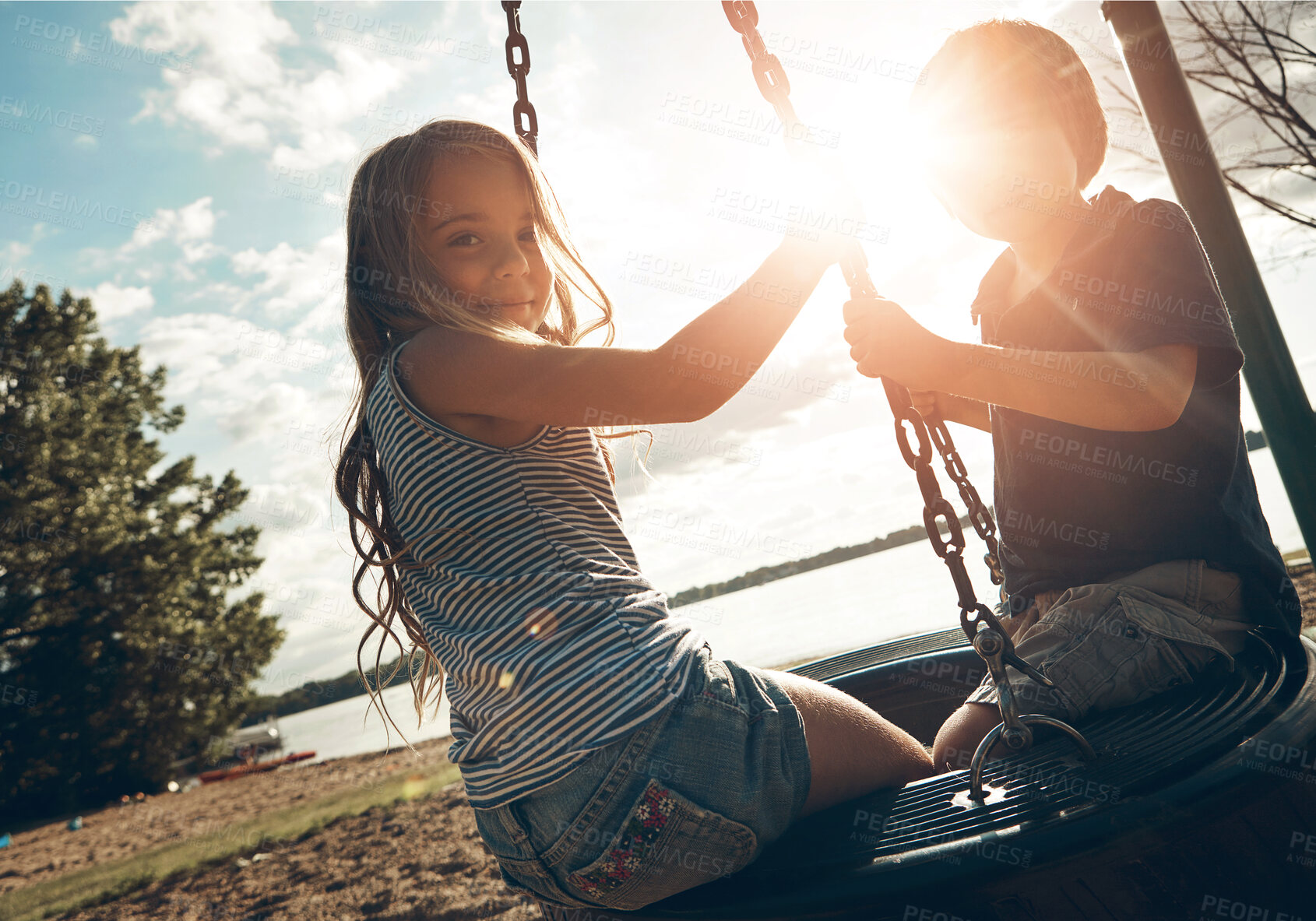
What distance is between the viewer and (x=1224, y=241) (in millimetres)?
2900

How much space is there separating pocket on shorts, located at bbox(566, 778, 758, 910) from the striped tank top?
111 mm

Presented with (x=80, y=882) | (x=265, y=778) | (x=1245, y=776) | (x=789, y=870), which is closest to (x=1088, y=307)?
(x=1245, y=776)

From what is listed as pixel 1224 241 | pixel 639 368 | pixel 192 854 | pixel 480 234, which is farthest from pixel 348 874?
pixel 1224 241

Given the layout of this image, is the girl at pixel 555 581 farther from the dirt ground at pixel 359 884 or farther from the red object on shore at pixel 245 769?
the red object on shore at pixel 245 769

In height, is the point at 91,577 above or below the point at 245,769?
above

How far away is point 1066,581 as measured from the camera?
5.40ft

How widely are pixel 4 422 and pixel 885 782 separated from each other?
15978mm

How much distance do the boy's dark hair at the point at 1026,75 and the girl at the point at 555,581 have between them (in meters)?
0.77

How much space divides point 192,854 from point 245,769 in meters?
13.2

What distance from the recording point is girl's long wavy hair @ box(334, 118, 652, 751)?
149 cm

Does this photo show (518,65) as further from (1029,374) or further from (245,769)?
(245,769)

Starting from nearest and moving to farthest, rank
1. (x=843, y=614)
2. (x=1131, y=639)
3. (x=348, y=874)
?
(x=1131, y=639)
(x=348, y=874)
(x=843, y=614)

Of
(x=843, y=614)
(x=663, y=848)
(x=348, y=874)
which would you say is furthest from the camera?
(x=843, y=614)

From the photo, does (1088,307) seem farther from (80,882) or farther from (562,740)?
(80,882)
